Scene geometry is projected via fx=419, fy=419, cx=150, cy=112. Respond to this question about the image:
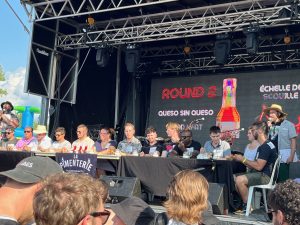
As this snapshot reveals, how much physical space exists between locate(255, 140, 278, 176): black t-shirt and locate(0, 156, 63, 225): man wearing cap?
3878 mm

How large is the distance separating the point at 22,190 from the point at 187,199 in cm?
111

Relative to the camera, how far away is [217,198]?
4.50 metres

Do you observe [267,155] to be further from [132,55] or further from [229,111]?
[229,111]

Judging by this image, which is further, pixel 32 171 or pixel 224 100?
pixel 224 100

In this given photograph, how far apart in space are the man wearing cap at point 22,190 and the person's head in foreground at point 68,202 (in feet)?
0.66

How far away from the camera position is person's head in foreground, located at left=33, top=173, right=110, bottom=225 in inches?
39.1

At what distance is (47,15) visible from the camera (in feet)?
30.4

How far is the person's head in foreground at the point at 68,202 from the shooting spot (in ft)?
3.26

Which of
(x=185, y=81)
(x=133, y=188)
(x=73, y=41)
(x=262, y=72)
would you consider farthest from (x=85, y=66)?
(x=133, y=188)

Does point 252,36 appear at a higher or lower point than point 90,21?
lower

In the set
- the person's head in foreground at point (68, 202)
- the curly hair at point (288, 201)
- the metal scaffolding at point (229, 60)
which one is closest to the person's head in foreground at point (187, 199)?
the curly hair at point (288, 201)

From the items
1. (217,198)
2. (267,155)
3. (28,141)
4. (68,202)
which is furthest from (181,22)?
(68,202)

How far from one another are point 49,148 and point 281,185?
209 inches

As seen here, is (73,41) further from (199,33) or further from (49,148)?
(49,148)
